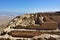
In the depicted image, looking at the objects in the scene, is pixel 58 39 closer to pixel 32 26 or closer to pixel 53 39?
pixel 53 39

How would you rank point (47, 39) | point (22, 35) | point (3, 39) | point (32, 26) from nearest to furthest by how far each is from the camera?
point (47, 39)
point (3, 39)
point (22, 35)
point (32, 26)

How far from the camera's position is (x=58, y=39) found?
31.5ft

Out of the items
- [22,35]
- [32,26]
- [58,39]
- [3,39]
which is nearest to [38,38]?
[58,39]

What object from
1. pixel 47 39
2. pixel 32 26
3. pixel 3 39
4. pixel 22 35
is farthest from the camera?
pixel 32 26

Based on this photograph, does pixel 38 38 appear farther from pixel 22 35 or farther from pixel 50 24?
pixel 50 24

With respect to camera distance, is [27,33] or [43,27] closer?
[27,33]

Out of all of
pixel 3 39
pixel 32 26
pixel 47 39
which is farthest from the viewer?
pixel 32 26

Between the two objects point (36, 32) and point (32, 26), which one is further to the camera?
point (32, 26)

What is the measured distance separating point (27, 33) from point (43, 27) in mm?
3128

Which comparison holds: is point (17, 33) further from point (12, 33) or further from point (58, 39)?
point (58, 39)

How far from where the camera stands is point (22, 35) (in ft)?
43.5

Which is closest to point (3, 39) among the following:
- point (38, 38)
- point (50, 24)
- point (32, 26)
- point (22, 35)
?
point (38, 38)

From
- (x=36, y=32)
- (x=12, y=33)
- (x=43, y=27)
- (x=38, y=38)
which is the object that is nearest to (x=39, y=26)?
(x=43, y=27)

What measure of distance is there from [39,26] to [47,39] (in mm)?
6677
